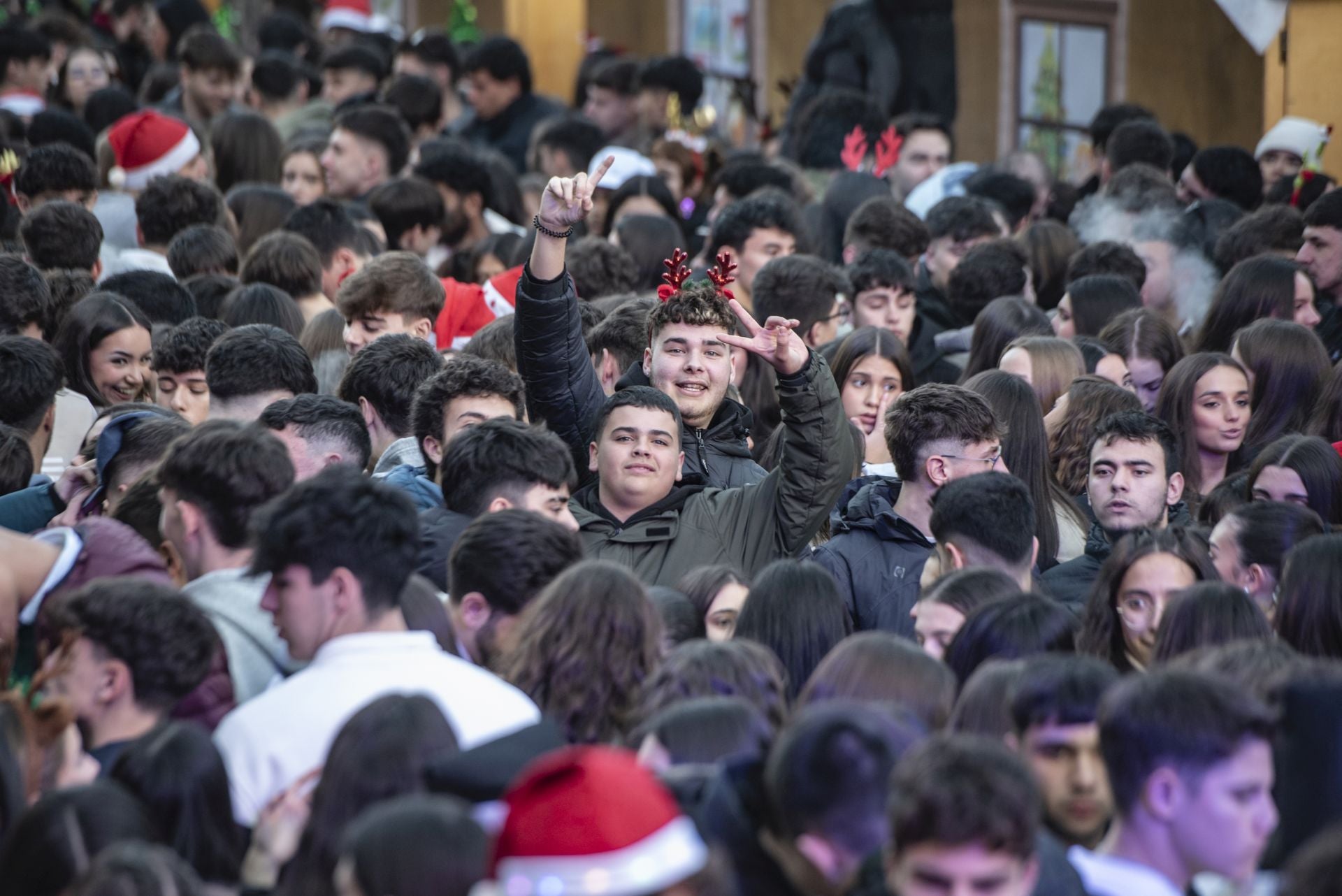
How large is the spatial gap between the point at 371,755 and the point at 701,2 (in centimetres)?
1555

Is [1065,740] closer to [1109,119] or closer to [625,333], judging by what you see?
[625,333]

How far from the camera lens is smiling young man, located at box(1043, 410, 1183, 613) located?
5.88m

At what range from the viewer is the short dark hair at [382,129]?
1020 centimetres

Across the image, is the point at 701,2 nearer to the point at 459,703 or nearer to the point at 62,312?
the point at 62,312

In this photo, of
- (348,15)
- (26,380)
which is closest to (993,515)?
(26,380)

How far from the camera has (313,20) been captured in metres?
20.3

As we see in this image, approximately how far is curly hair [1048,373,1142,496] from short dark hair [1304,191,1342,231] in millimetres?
2215

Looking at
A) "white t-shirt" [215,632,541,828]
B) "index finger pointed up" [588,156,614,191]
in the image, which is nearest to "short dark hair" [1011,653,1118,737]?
"white t-shirt" [215,632,541,828]

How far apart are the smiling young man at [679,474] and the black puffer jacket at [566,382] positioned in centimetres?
1

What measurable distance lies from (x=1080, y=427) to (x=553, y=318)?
6.16ft

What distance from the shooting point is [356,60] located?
13234 millimetres

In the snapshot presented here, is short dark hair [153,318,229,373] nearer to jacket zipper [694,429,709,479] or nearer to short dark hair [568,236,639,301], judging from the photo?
jacket zipper [694,429,709,479]

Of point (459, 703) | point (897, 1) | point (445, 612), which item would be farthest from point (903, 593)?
point (897, 1)

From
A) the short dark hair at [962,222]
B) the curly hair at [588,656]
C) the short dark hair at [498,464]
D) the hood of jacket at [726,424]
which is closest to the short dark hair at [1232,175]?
the short dark hair at [962,222]
